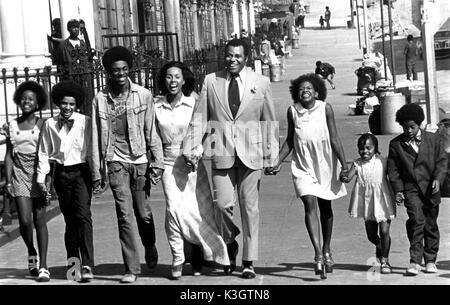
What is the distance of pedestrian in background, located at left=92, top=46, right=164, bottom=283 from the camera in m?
11.0

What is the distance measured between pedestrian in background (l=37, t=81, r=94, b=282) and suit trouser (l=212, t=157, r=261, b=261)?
114 cm

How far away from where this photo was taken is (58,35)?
23750 millimetres

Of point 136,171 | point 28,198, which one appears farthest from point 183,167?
point 28,198

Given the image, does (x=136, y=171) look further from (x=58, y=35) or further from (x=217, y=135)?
(x=58, y=35)

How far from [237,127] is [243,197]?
0.60 m

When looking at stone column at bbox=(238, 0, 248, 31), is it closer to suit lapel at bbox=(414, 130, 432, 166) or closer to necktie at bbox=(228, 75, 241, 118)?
necktie at bbox=(228, 75, 241, 118)

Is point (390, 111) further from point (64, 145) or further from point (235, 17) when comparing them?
point (235, 17)

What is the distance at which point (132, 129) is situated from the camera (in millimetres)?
10984

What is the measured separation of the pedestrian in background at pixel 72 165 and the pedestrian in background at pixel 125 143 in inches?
6.3

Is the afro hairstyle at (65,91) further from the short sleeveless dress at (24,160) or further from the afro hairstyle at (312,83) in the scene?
the afro hairstyle at (312,83)

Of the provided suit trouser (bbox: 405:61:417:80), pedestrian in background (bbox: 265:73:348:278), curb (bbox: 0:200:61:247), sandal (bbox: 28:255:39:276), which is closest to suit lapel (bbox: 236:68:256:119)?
pedestrian in background (bbox: 265:73:348:278)

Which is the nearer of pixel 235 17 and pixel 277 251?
pixel 277 251

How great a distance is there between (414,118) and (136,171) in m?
2.39

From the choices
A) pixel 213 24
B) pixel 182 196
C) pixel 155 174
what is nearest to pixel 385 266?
pixel 182 196
